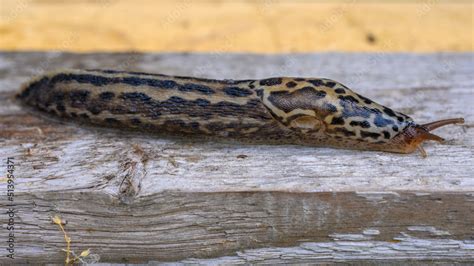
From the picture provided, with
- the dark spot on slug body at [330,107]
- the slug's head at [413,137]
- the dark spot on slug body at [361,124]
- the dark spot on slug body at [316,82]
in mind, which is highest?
the dark spot on slug body at [316,82]

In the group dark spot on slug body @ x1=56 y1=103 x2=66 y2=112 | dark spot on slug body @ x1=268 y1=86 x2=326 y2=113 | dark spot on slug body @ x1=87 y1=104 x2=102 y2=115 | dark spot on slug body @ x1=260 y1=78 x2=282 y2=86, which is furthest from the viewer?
dark spot on slug body @ x1=56 y1=103 x2=66 y2=112

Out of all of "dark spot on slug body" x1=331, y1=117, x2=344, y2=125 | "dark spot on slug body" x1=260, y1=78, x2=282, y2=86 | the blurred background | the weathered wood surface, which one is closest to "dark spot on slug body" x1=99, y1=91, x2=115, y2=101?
the weathered wood surface

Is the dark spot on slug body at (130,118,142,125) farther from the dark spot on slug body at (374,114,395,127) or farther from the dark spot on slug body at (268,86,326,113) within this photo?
the dark spot on slug body at (374,114,395,127)

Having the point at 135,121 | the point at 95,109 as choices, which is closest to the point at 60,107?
the point at 95,109

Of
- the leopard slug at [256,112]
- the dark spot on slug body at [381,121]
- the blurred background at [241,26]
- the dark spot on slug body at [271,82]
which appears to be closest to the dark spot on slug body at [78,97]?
the leopard slug at [256,112]

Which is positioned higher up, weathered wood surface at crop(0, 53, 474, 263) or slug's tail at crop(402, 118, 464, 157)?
slug's tail at crop(402, 118, 464, 157)

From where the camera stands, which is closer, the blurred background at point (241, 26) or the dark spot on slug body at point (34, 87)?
the dark spot on slug body at point (34, 87)

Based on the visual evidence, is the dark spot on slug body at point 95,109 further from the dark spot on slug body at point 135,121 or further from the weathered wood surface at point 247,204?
the weathered wood surface at point 247,204

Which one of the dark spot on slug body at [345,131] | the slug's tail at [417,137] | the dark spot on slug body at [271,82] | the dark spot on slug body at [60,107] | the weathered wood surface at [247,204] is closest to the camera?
the weathered wood surface at [247,204]

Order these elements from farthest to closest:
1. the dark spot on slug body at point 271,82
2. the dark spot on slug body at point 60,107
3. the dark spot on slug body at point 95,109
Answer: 1. the dark spot on slug body at point 60,107
2. the dark spot on slug body at point 95,109
3. the dark spot on slug body at point 271,82
